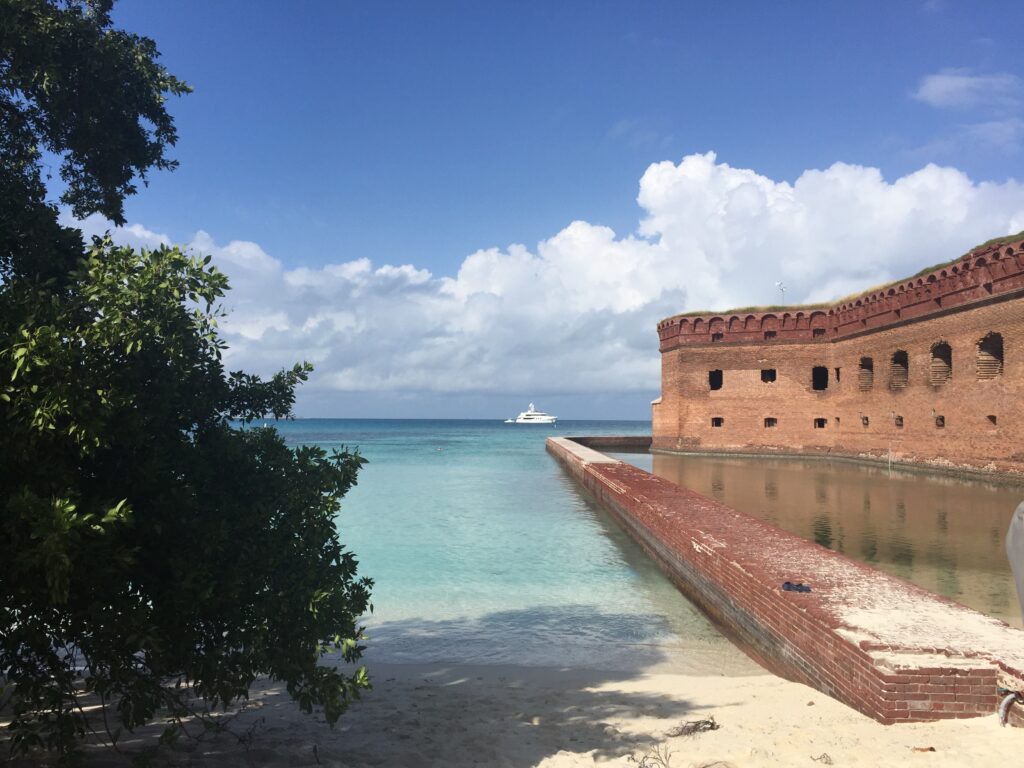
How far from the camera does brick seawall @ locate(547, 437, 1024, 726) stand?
3.72 m

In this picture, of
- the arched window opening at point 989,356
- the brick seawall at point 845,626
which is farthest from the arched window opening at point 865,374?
the brick seawall at point 845,626

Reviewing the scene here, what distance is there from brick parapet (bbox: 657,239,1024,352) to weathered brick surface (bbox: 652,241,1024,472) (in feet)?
0.15

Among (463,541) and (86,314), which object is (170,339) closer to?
(86,314)

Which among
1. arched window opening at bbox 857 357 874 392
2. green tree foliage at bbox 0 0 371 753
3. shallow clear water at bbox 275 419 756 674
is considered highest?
arched window opening at bbox 857 357 874 392

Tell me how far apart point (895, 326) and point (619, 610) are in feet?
70.5

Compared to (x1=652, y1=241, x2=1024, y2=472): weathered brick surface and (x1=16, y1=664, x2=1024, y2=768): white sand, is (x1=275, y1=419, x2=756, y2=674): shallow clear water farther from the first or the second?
(x1=652, y1=241, x2=1024, y2=472): weathered brick surface

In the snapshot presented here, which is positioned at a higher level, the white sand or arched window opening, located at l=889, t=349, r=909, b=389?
arched window opening, located at l=889, t=349, r=909, b=389

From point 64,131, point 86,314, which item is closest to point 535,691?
point 86,314

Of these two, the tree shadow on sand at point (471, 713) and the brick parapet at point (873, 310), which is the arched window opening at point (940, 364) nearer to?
the brick parapet at point (873, 310)

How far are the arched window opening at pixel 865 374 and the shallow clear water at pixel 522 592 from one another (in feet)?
52.2

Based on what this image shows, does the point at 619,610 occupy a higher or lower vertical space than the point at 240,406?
lower

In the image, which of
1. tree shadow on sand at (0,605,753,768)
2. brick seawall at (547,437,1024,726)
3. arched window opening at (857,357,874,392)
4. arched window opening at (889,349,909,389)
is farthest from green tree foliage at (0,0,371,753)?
arched window opening at (857,357,874,392)

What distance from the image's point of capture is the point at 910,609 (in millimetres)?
4895

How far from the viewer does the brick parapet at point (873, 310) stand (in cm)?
1869
